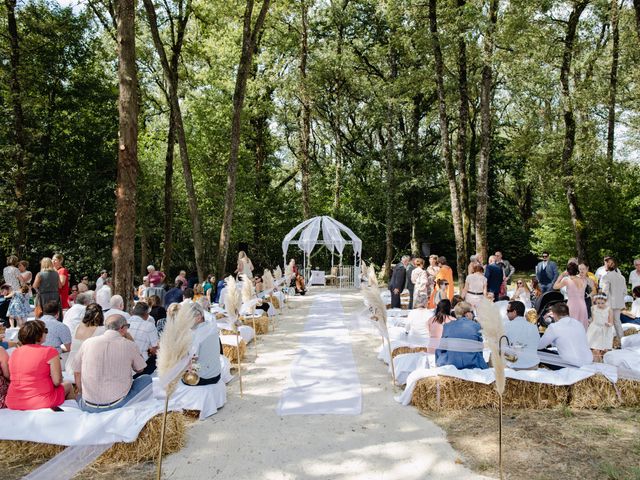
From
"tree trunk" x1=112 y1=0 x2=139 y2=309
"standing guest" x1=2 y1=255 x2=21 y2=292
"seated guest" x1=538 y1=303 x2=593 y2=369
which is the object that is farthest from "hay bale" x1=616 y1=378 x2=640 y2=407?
"standing guest" x1=2 y1=255 x2=21 y2=292

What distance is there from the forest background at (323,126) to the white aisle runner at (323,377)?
4414 millimetres

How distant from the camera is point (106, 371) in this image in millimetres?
4965

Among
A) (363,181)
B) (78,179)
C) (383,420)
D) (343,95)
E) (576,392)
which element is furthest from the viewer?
(363,181)

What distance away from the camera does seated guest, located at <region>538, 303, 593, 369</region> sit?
21.1ft

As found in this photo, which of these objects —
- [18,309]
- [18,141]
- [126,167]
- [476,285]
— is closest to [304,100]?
[18,141]

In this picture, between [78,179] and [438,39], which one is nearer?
[438,39]

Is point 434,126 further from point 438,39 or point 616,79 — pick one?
point 438,39

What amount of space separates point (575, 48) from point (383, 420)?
614 inches

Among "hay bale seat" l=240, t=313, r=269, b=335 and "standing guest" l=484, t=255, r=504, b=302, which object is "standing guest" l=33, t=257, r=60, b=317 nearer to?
"hay bale seat" l=240, t=313, r=269, b=335

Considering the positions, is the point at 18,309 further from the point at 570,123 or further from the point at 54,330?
the point at 570,123

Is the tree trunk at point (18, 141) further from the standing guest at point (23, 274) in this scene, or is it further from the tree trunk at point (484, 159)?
the tree trunk at point (484, 159)

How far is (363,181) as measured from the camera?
30469 millimetres

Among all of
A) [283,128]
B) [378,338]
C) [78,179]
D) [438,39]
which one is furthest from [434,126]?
[378,338]

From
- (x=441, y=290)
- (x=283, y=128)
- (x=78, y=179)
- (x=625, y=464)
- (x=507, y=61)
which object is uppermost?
(x=283, y=128)
